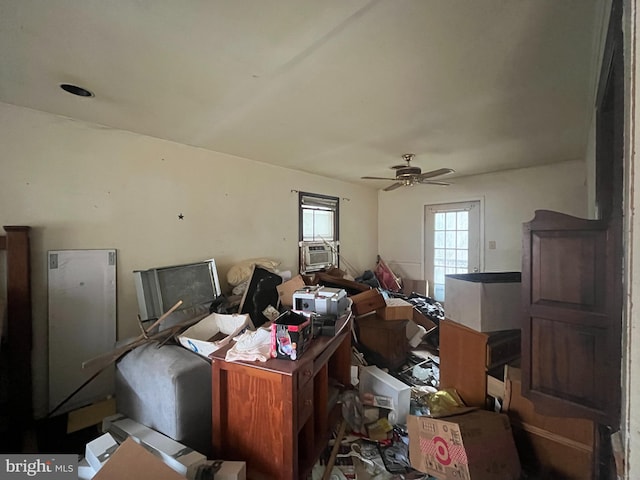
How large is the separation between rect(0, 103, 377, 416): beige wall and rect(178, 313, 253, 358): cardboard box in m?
0.88

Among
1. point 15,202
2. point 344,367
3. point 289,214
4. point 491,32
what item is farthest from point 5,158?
point 491,32

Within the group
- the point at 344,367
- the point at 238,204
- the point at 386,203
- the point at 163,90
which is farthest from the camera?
the point at 386,203

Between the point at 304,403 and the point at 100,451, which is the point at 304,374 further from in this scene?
the point at 100,451

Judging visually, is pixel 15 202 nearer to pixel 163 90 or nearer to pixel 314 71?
pixel 163 90

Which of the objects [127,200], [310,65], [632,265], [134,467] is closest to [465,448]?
[632,265]

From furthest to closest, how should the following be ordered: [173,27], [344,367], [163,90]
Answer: [344,367] → [163,90] → [173,27]

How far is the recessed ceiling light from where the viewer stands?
1648mm

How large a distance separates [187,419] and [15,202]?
1.91 m

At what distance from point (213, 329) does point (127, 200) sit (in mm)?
1390

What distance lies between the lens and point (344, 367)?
7.09 ft

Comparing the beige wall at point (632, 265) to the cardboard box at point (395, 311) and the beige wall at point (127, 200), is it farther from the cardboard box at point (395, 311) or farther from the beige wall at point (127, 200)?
the beige wall at point (127, 200)
